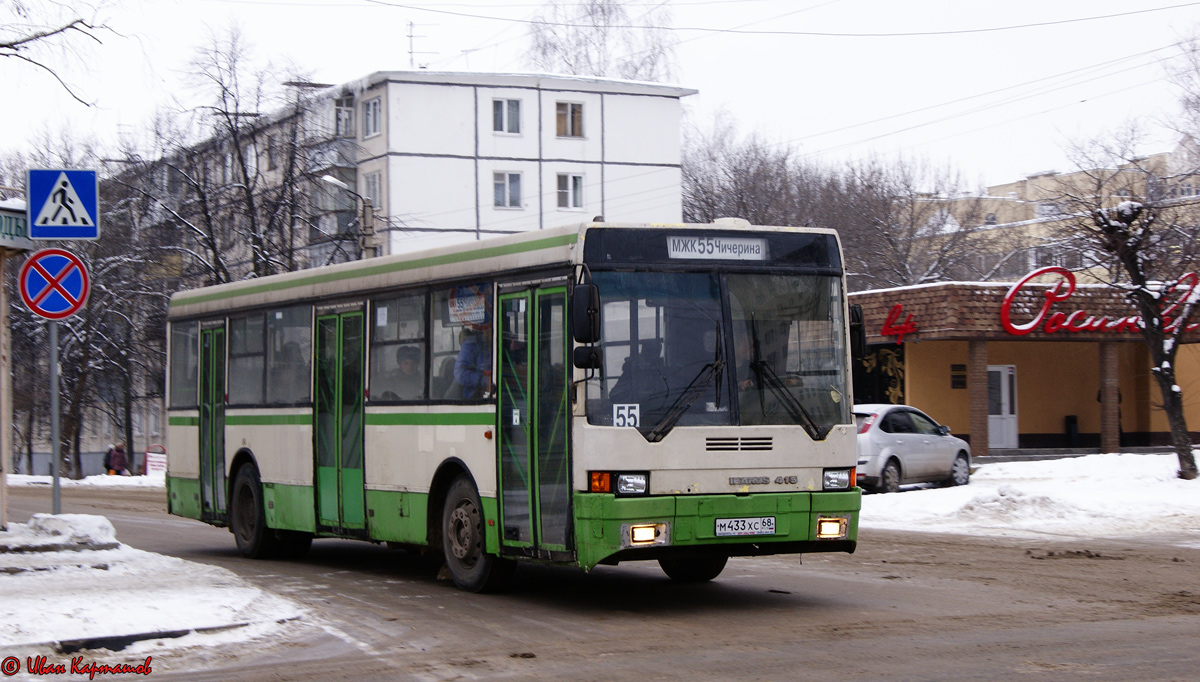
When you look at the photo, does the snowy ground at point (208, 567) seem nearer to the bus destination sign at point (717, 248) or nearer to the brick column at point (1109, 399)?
the bus destination sign at point (717, 248)

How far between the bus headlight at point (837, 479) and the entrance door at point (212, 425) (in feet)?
27.2

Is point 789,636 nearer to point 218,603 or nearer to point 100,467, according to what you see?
point 218,603

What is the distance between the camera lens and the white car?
24891 millimetres

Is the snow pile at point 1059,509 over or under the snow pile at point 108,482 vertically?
over

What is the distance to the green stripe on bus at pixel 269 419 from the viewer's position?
570 inches

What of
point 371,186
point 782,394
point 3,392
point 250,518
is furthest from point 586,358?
point 371,186

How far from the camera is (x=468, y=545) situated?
11.7 metres

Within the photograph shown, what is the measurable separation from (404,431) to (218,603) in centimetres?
278

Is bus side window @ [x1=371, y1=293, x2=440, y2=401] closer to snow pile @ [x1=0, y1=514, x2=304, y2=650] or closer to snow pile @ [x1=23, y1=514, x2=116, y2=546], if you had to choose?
snow pile @ [x1=0, y1=514, x2=304, y2=650]

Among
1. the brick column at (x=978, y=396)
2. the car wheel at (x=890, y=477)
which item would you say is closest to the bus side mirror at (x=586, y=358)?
the car wheel at (x=890, y=477)

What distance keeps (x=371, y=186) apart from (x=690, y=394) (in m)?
52.2

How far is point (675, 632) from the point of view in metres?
9.53

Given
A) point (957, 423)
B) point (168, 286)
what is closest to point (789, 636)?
point (957, 423)

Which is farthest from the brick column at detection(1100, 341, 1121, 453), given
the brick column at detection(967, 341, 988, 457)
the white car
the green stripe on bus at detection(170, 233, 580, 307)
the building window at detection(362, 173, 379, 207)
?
the building window at detection(362, 173, 379, 207)
